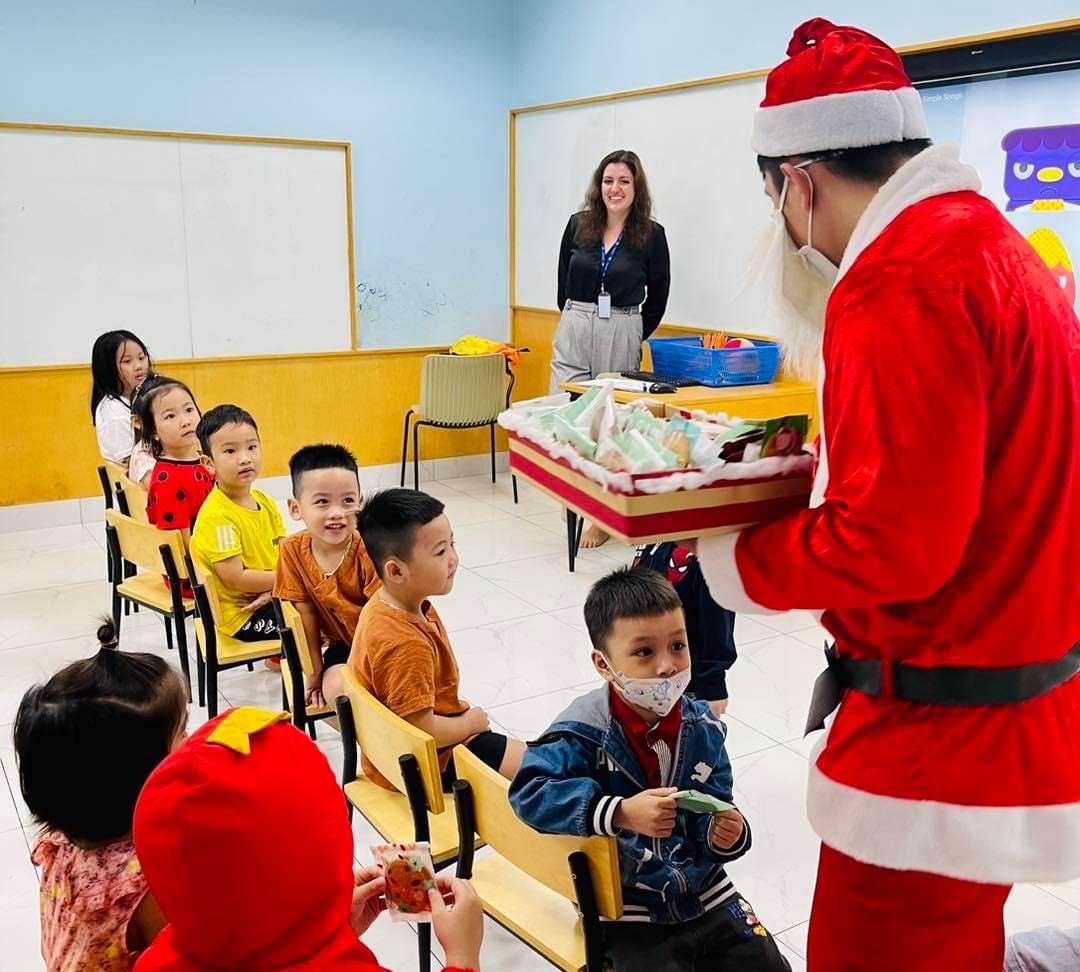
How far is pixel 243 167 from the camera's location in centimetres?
547

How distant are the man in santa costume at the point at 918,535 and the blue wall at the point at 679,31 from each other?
277 cm

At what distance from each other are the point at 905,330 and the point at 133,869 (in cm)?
110

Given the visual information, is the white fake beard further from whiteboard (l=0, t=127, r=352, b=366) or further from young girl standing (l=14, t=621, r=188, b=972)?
whiteboard (l=0, t=127, r=352, b=366)

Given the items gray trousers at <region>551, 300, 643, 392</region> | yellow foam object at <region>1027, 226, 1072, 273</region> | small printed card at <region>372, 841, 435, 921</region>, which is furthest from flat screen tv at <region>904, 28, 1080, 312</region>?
small printed card at <region>372, 841, 435, 921</region>

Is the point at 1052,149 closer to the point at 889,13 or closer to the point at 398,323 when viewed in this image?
the point at 889,13

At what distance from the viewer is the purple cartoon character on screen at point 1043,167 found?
327cm

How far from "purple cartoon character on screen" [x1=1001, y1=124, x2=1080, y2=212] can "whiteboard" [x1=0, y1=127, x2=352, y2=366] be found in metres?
3.61

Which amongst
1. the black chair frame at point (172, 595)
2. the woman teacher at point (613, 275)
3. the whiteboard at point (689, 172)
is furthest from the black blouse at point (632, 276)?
the black chair frame at point (172, 595)

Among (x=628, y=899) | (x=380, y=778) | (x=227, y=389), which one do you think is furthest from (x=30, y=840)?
(x=227, y=389)

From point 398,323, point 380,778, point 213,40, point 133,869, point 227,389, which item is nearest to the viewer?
point 133,869

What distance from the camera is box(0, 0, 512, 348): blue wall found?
16.4 ft

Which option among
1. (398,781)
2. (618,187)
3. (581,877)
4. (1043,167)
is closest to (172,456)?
(398,781)

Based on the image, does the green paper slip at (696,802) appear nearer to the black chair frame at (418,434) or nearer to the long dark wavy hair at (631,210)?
the long dark wavy hair at (631,210)

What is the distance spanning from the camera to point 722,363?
419cm
